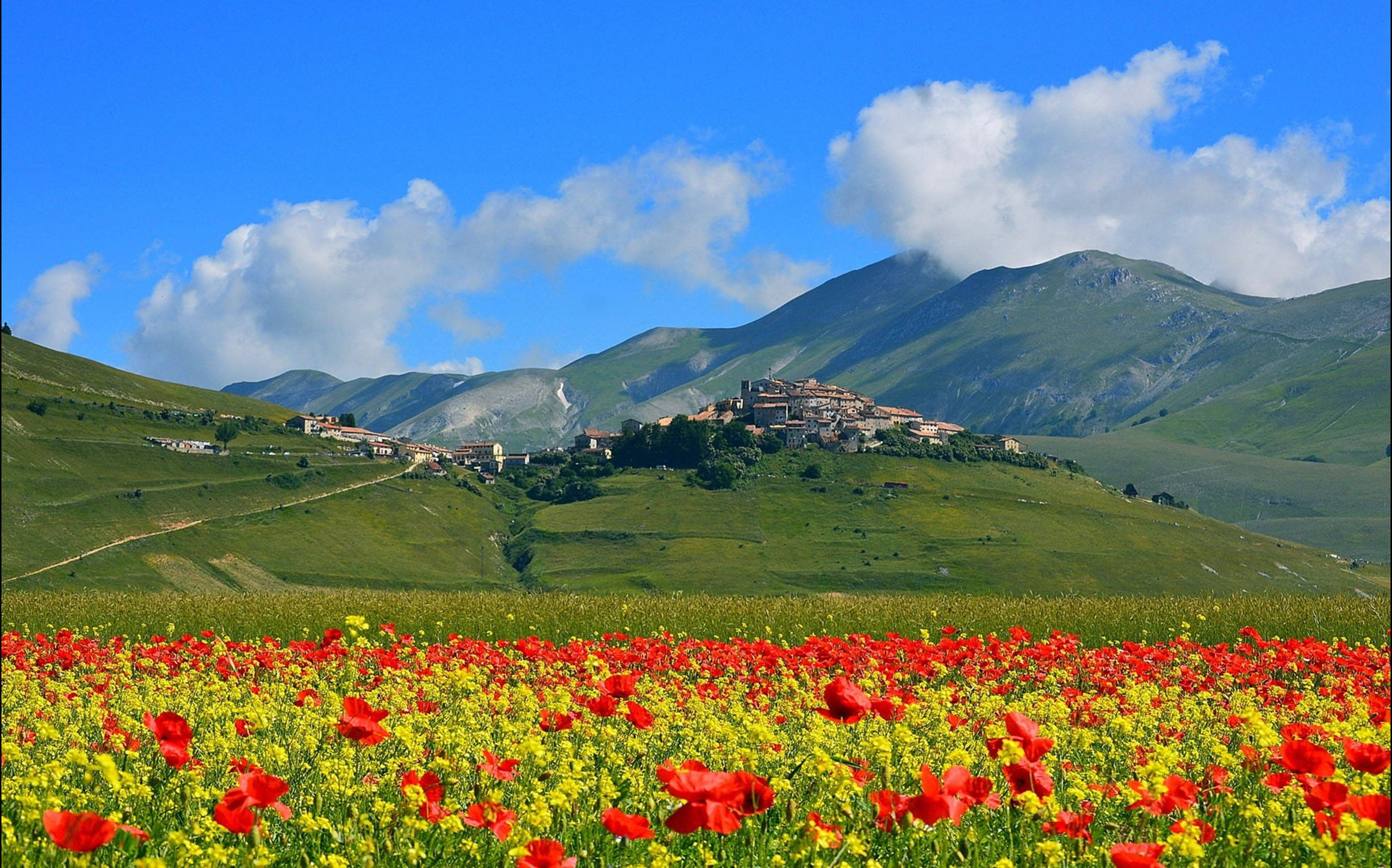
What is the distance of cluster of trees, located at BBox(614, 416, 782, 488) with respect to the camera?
186000 mm

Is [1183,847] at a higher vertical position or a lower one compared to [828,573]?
higher

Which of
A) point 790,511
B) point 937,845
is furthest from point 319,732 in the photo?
point 790,511

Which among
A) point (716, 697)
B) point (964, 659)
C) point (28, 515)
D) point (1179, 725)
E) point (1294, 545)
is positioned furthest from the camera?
point (1294, 545)

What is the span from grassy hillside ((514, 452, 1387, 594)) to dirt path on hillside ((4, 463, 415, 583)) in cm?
2408

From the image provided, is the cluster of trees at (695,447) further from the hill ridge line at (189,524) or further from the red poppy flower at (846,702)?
the red poppy flower at (846,702)

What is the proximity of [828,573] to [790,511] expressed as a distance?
92.0 feet

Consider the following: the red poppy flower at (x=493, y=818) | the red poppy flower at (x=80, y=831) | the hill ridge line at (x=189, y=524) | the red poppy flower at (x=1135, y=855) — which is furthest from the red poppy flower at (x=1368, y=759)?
the hill ridge line at (x=189, y=524)

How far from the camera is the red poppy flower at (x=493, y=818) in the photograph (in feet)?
22.2

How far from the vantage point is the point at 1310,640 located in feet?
62.4

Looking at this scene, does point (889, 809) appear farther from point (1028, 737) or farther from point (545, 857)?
point (545, 857)

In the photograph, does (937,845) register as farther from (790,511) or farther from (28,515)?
(790,511)

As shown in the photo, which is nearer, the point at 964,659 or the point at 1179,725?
the point at 1179,725

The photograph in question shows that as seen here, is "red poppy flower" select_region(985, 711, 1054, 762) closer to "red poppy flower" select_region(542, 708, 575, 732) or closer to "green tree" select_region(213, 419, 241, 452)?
"red poppy flower" select_region(542, 708, 575, 732)

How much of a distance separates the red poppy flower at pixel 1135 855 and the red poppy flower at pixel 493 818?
10.3 feet
